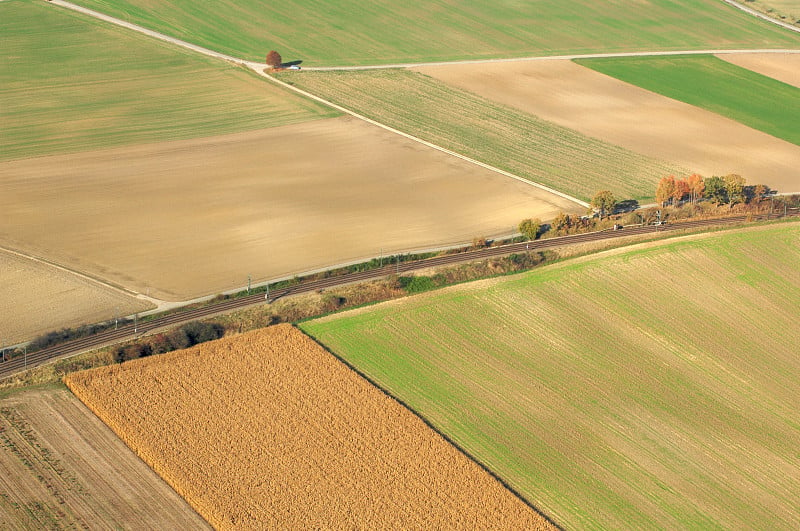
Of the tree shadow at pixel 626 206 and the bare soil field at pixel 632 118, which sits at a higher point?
the bare soil field at pixel 632 118

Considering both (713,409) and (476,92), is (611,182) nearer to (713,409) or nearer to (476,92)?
(476,92)

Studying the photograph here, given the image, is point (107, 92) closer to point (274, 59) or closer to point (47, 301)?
point (274, 59)

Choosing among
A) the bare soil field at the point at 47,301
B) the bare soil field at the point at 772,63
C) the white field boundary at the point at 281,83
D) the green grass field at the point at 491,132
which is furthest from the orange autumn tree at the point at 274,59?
the bare soil field at the point at 772,63

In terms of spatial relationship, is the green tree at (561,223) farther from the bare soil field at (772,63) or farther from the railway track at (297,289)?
the bare soil field at (772,63)

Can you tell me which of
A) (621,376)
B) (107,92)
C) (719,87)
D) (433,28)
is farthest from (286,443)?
(433,28)

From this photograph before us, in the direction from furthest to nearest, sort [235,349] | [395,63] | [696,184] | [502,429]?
[395,63] → [696,184] → [235,349] → [502,429]

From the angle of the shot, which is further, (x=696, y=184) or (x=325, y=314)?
(x=696, y=184)

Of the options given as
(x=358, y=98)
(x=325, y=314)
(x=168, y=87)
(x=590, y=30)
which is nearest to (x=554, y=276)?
(x=325, y=314)
